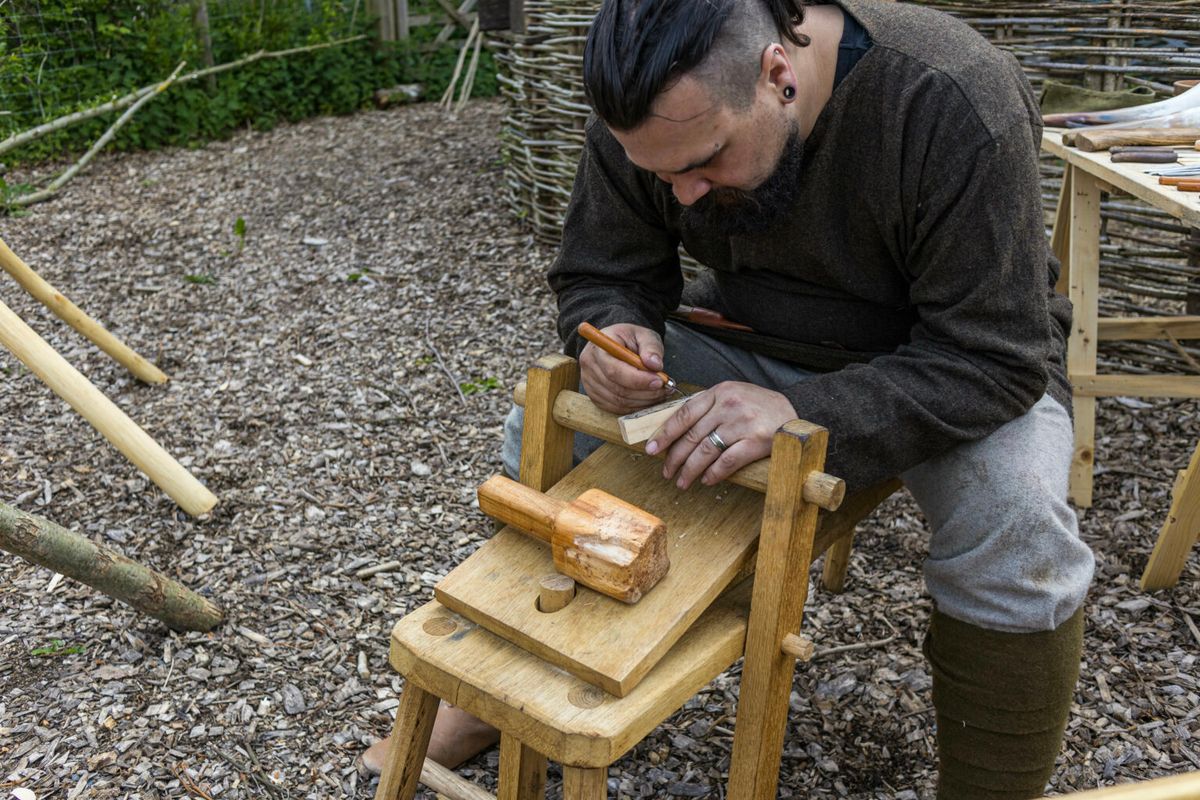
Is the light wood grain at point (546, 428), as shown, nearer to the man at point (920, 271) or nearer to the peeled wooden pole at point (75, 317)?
the man at point (920, 271)

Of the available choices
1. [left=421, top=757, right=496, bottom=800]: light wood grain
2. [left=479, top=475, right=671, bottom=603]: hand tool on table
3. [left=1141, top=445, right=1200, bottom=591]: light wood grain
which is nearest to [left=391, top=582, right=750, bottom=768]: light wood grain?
[left=479, top=475, right=671, bottom=603]: hand tool on table

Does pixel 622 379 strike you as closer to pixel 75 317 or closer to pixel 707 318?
pixel 707 318

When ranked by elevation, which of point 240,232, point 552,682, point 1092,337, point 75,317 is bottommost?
point 240,232

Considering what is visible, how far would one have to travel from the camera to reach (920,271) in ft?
5.57

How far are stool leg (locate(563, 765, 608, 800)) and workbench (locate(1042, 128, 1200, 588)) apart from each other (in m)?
1.68

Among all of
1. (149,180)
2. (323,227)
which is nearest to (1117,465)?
(323,227)

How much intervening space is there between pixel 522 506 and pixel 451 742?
721 mm

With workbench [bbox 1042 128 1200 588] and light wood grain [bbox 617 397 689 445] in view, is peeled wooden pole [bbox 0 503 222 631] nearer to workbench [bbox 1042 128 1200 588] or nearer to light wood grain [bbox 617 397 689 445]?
light wood grain [bbox 617 397 689 445]

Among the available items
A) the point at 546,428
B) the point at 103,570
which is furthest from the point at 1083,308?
the point at 103,570

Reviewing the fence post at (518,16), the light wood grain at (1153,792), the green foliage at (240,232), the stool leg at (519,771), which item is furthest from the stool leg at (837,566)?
the green foliage at (240,232)

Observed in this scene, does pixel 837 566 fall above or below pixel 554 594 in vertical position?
below

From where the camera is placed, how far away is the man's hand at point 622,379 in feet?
5.66

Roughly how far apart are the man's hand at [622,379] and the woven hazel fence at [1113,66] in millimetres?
2128

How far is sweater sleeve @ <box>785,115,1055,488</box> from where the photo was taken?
1.60m
